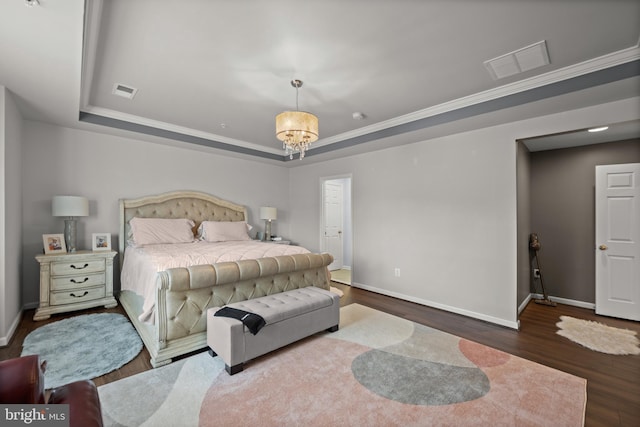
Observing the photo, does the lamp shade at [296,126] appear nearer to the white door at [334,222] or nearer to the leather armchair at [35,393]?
the leather armchair at [35,393]

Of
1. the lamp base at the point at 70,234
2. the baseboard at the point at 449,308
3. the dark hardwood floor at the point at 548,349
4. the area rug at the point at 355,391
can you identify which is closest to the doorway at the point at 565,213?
the dark hardwood floor at the point at 548,349

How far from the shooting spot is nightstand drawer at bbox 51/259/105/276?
3.31 m

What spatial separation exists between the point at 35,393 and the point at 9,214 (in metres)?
2.70

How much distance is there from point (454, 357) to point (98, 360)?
122 inches

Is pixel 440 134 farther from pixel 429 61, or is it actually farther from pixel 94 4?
pixel 94 4

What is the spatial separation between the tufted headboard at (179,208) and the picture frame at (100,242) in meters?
0.20

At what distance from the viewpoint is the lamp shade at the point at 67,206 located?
341cm

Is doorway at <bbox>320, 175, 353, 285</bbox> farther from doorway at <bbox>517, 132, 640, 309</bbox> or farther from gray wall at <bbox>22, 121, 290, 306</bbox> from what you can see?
doorway at <bbox>517, 132, 640, 309</bbox>

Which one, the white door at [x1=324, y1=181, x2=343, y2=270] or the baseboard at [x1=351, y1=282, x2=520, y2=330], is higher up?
the white door at [x1=324, y1=181, x2=343, y2=270]

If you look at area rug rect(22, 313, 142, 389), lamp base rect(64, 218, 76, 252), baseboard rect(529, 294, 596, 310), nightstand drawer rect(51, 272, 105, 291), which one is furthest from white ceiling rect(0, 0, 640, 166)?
baseboard rect(529, 294, 596, 310)

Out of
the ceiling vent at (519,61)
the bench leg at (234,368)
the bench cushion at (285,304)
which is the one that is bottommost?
the bench leg at (234,368)

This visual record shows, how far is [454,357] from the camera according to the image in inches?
97.3

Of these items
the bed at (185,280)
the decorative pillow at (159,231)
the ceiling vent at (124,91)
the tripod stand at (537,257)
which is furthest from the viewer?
the tripod stand at (537,257)

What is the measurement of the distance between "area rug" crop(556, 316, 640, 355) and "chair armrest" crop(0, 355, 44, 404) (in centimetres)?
411
